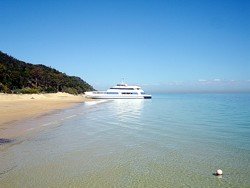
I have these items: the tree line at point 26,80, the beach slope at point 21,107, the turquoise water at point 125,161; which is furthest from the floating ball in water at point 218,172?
the tree line at point 26,80

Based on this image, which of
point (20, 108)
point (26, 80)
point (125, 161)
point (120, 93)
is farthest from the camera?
point (26, 80)

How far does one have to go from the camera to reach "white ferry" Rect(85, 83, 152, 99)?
9550 centimetres

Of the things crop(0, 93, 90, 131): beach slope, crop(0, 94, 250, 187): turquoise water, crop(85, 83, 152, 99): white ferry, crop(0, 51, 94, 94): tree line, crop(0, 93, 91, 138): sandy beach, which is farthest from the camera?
crop(85, 83, 152, 99): white ferry

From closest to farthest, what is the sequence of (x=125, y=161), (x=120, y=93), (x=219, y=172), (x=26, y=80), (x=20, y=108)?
1. (x=219, y=172)
2. (x=125, y=161)
3. (x=20, y=108)
4. (x=120, y=93)
5. (x=26, y=80)

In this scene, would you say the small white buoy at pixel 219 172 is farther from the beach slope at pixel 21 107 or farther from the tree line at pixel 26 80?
the tree line at pixel 26 80

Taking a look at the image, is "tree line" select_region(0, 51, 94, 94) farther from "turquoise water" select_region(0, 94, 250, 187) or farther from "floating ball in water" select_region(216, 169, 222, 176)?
"floating ball in water" select_region(216, 169, 222, 176)

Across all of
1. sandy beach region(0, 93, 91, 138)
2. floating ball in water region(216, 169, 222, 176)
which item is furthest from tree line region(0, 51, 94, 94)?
floating ball in water region(216, 169, 222, 176)

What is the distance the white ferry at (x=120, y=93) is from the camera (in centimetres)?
9550

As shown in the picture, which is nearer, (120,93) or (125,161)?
(125,161)

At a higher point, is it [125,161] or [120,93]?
[120,93]

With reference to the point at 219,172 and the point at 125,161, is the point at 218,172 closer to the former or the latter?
the point at 219,172

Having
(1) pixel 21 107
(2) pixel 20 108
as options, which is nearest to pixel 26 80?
(1) pixel 21 107

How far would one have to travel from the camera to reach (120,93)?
9556 centimetres

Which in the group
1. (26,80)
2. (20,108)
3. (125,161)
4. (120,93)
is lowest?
(125,161)
